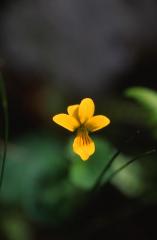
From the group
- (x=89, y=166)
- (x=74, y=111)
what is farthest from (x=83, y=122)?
(x=89, y=166)

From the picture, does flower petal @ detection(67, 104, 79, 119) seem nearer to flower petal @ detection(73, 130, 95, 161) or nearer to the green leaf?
flower petal @ detection(73, 130, 95, 161)

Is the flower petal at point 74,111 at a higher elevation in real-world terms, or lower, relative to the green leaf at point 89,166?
higher

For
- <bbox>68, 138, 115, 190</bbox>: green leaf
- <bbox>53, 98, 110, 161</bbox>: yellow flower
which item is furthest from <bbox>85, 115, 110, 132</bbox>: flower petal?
<bbox>68, 138, 115, 190</bbox>: green leaf

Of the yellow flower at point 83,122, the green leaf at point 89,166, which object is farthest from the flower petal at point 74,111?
the green leaf at point 89,166

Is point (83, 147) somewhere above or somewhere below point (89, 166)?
above

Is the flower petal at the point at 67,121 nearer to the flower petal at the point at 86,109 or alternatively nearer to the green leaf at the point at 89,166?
the flower petal at the point at 86,109

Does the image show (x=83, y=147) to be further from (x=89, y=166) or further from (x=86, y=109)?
(x=89, y=166)

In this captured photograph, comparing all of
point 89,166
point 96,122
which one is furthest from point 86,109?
point 89,166

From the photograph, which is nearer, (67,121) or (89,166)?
(67,121)
